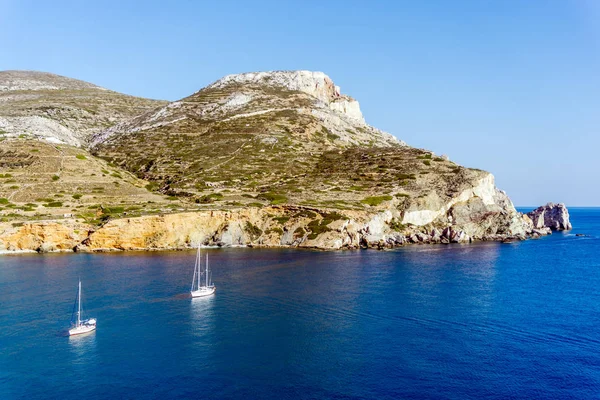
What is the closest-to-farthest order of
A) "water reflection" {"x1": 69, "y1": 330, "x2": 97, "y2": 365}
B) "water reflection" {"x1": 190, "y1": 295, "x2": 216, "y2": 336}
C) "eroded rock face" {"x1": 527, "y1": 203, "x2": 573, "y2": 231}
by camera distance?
1. "water reflection" {"x1": 69, "y1": 330, "x2": 97, "y2": 365}
2. "water reflection" {"x1": 190, "y1": 295, "x2": 216, "y2": 336}
3. "eroded rock face" {"x1": 527, "y1": 203, "x2": 573, "y2": 231}

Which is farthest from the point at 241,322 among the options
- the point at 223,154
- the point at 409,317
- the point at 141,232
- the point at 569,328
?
the point at 223,154

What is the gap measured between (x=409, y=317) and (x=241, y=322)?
749 inches

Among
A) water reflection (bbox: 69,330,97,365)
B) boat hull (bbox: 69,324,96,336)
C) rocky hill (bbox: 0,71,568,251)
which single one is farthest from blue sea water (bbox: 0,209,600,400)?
rocky hill (bbox: 0,71,568,251)

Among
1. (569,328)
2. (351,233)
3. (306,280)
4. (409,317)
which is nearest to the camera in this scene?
(569,328)

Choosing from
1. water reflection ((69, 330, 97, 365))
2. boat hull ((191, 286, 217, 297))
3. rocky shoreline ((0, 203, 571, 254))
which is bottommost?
water reflection ((69, 330, 97, 365))

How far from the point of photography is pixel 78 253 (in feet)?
334

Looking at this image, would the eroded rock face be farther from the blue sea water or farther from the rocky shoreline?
the blue sea water

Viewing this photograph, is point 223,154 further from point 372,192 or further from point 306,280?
point 306,280

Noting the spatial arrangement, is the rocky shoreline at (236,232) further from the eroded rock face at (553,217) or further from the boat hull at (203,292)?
the eroded rock face at (553,217)

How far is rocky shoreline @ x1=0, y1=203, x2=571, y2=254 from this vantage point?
10406cm

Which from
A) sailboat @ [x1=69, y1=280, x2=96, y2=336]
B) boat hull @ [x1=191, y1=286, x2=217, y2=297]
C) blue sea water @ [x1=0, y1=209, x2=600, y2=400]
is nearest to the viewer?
blue sea water @ [x1=0, y1=209, x2=600, y2=400]

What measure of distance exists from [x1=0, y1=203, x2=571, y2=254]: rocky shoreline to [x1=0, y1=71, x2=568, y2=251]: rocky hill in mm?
228

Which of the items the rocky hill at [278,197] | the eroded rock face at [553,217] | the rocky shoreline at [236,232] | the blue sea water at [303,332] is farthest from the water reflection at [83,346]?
the eroded rock face at [553,217]

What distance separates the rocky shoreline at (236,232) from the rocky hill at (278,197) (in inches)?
9.0
